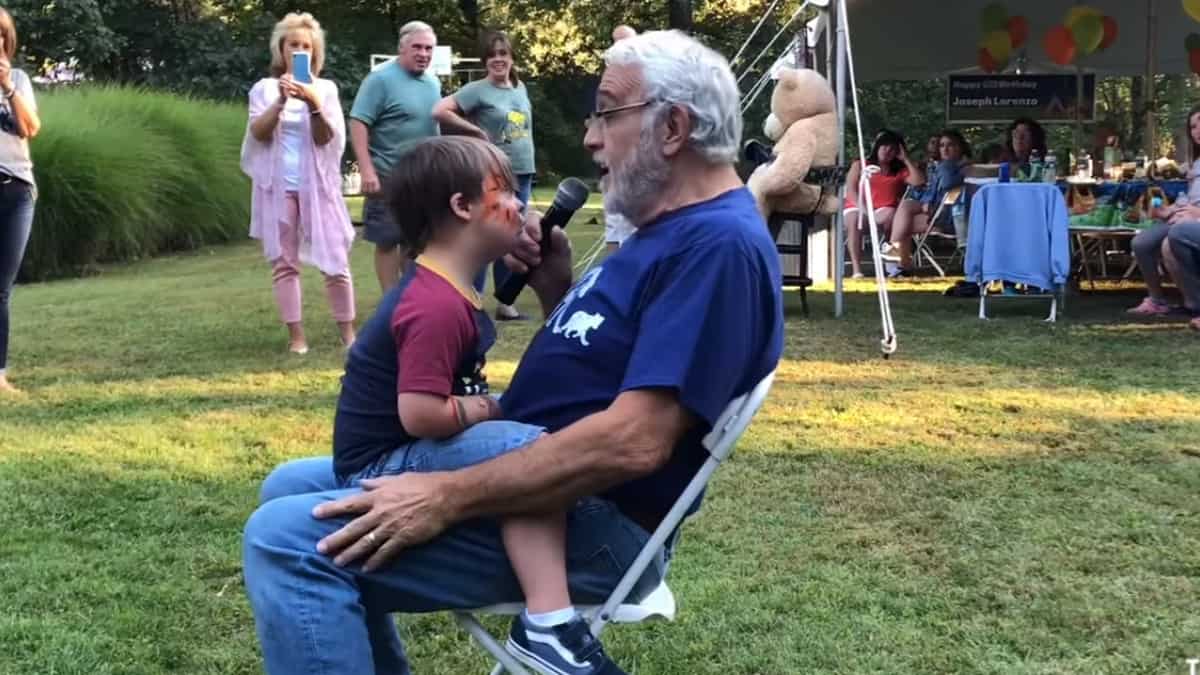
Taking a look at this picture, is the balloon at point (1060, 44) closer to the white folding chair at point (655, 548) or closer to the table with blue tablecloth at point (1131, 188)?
the table with blue tablecloth at point (1131, 188)

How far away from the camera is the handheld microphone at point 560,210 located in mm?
2234

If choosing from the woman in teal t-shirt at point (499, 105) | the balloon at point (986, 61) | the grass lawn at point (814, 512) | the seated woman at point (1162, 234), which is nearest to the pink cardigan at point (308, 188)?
the grass lawn at point (814, 512)

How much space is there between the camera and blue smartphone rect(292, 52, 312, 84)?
5492 millimetres

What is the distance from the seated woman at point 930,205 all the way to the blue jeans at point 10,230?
7.27 meters

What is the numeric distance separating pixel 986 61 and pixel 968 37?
1.29ft

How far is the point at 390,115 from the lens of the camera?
5.96 metres

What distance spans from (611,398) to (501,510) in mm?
238

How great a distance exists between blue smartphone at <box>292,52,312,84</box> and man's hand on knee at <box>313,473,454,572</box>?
417 centimetres

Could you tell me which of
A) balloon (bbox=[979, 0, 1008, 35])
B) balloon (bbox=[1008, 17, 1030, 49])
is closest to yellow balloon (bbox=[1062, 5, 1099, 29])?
balloon (bbox=[1008, 17, 1030, 49])

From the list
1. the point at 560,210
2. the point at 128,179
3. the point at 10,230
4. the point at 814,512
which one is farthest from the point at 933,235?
the point at 560,210

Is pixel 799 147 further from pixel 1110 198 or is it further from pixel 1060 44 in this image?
pixel 1060 44

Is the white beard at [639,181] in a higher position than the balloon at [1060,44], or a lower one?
lower

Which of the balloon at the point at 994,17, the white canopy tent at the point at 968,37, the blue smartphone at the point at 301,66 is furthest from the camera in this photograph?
the white canopy tent at the point at 968,37

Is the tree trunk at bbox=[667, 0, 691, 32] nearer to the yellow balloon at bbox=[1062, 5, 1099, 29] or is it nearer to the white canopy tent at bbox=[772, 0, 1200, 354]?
the white canopy tent at bbox=[772, 0, 1200, 354]
